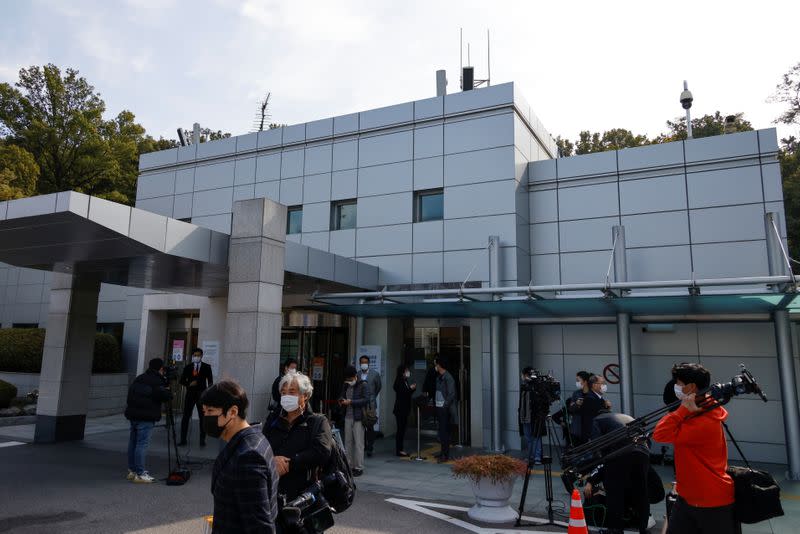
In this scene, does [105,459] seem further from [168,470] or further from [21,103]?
[21,103]

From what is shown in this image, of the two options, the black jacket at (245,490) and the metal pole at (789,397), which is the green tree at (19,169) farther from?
the metal pole at (789,397)

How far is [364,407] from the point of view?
10.2 m

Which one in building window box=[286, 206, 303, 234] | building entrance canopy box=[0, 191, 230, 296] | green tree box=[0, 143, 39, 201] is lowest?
building entrance canopy box=[0, 191, 230, 296]

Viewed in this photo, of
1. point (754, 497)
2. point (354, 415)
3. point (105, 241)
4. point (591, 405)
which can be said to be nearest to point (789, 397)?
point (591, 405)

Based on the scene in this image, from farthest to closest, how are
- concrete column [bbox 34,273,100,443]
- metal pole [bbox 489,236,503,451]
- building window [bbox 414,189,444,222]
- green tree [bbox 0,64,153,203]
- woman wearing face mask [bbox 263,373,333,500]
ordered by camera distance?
green tree [bbox 0,64,153,203], building window [bbox 414,189,444,222], concrete column [bbox 34,273,100,443], metal pole [bbox 489,236,503,451], woman wearing face mask [bbox 263,373,333,500]

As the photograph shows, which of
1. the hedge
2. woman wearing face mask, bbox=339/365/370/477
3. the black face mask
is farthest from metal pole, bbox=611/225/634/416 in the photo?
the hedge

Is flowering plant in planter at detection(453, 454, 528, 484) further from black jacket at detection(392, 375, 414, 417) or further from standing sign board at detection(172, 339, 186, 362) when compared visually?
standing sign board at detection(172, 339, 186, 362)

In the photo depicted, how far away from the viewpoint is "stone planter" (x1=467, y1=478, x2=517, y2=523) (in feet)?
22.7

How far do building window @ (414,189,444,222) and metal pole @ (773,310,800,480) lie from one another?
25.7 ft

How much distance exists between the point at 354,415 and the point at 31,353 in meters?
14.4

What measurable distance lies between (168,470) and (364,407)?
11.7 feet

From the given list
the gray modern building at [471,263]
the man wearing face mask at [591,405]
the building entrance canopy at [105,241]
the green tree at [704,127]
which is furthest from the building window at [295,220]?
the green tree at [704,127]

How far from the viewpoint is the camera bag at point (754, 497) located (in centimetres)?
370

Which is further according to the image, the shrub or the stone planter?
the shrub
